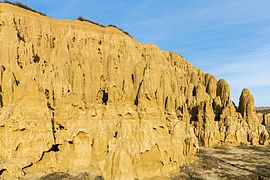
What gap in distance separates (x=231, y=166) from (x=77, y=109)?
21295 mm

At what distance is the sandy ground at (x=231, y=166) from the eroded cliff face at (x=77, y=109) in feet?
5.65

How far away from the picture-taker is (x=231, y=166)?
3744 centimetres

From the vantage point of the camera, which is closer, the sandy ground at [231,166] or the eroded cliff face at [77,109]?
the eroded cliff face at [77,109]

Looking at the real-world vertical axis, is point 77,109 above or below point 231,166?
above

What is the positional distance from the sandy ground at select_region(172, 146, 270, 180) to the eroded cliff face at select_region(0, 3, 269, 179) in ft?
5.65

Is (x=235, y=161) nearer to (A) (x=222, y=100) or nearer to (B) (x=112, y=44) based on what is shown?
Answer: (B) (x=112, y=44)

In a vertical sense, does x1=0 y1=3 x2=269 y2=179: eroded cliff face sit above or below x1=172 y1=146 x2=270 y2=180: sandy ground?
above

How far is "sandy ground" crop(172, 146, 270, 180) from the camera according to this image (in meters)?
31.5

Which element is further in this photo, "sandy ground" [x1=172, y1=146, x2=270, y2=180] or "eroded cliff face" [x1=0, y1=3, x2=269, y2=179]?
"sandy ground" [x1=172, y1=146, x2=270, y2=180]

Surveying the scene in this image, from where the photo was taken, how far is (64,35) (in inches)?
1672

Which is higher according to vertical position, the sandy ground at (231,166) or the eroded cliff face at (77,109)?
the eroded cliff face at (77,109)

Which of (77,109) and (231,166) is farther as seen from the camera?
(231,166)

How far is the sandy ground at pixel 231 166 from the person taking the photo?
103 ft

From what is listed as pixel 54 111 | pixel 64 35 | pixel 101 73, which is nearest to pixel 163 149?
pixel 54 111
